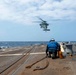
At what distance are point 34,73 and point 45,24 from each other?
281 ft

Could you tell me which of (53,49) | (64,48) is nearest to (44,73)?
(53,49)

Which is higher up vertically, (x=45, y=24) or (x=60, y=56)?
(x=45, y=24)

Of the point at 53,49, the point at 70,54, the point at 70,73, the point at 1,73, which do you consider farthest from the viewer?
the point at 70,54

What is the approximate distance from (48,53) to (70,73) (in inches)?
427

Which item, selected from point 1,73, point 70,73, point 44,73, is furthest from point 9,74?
→ point 70,73

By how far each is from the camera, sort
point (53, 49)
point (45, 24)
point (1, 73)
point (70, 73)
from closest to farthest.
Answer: point (70, 73)
point (1, 73)
point (53, 49)
point (45, 24)

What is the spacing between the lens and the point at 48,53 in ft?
83.5

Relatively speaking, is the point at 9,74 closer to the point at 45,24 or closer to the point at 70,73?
the point at 70,73

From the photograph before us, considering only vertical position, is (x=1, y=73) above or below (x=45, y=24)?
below

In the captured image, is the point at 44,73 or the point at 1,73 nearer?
the point at 44,73

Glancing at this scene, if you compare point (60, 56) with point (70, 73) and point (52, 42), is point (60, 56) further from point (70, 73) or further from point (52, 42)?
point (70, 73)

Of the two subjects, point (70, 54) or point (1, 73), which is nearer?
point (1, 73)

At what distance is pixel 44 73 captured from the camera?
14984 mm

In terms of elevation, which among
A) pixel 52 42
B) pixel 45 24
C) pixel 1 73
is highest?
pixel 45 24
